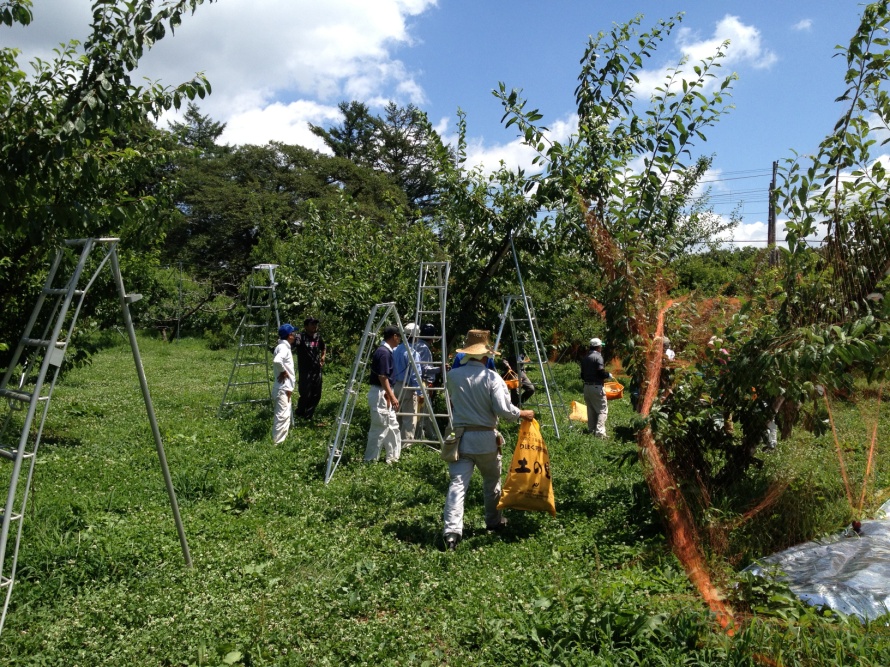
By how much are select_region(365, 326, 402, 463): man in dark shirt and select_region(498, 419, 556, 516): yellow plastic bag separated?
285 centimetres

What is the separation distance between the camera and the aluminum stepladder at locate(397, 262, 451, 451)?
10102 millimetres

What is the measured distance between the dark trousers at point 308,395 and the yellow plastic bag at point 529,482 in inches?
238

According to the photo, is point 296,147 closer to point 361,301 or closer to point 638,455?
point 361,301

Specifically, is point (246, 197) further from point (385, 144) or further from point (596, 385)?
point (596, 385)

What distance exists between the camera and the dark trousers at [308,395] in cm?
1199

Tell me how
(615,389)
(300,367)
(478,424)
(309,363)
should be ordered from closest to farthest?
(478,424), (309,363), (300,367), (615,389)

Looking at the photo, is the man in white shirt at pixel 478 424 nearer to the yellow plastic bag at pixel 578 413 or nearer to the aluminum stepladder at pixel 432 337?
the aluminum stepladder at pixel 432 337

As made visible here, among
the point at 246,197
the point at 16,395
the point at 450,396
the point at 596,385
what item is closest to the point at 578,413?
the point at 596,385

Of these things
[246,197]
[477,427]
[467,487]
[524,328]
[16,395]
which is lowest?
[467,487]

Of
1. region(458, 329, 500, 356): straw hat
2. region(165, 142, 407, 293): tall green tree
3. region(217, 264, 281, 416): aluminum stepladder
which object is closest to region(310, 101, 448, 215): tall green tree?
region(165, 142, 407, 293): tall green tree

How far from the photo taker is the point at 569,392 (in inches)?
681

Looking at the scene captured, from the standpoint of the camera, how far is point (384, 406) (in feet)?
30.2

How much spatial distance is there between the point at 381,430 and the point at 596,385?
12.6 ft

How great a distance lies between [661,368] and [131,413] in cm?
896
